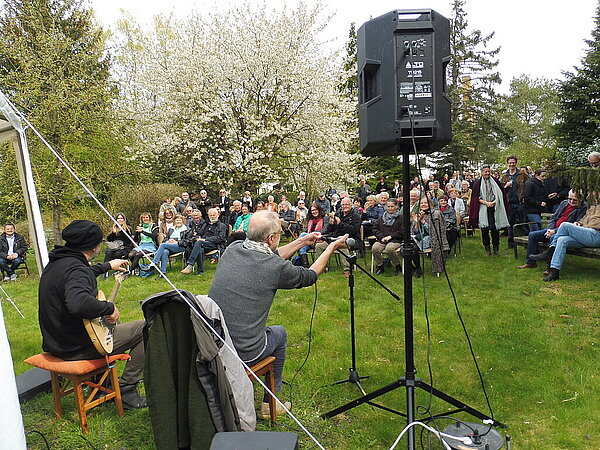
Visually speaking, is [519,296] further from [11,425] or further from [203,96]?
[203,96]

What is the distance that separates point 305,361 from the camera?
4180 millimetres

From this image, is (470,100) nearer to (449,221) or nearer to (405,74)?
(449,221)

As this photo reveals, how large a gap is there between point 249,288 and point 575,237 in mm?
5120

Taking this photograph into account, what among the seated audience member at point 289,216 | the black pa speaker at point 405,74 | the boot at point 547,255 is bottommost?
the boot at point 547,255

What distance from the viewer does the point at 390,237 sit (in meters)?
7.49

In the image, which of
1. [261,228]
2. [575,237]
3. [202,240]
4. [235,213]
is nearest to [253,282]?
[261,228]

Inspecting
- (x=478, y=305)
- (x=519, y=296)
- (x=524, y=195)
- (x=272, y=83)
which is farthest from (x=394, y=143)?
(x=272, y=83)

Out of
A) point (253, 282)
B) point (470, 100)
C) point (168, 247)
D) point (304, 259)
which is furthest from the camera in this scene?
point (470, 100)

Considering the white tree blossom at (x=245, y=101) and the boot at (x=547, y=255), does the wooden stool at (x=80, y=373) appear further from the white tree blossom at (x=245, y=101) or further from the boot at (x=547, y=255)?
the white tree blossom at (x=245, y=101)

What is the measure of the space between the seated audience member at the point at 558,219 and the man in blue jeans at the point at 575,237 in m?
0.22

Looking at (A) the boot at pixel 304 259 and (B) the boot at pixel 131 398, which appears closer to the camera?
(B) the boot at pixel 131 398

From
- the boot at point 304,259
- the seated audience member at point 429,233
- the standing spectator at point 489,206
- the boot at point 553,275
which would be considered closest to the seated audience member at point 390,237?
the seated audience member at point 429,233

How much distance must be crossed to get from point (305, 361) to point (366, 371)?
56cm

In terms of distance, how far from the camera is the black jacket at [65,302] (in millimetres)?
3008
